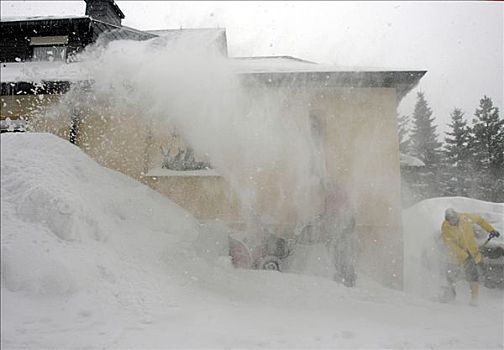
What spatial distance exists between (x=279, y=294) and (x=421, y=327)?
165cm

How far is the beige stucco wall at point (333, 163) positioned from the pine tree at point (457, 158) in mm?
9629

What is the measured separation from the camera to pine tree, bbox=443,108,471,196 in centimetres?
1573

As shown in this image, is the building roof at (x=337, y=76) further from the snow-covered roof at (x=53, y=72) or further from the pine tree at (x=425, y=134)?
the pine tree at (x=425, y=134)

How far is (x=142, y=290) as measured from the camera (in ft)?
11.7

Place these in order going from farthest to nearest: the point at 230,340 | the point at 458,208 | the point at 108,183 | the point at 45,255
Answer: the point at 458,208 < the point at 108,183 < the point at 45,255 < the point at 230,340

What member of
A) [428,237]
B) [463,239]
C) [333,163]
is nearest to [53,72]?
[333,163]

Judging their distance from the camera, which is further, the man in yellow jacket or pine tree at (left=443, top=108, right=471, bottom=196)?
pine tree at (left=443, top=108, right=471, bottom=196)

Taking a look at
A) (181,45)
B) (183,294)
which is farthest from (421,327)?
(181,45)

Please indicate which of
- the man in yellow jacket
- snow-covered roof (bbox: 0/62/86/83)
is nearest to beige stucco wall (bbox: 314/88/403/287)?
the man in yellow jacket

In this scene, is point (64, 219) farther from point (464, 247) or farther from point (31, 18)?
point (31, 18)

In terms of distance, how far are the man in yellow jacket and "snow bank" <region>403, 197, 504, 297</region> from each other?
59 cm

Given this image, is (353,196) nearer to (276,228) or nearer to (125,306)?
(276,228)

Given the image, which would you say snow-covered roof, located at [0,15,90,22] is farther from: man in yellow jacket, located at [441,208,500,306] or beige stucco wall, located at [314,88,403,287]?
man in yellow jacket, located at [441,208,500,306]

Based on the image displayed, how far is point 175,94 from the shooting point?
6.16 meters
